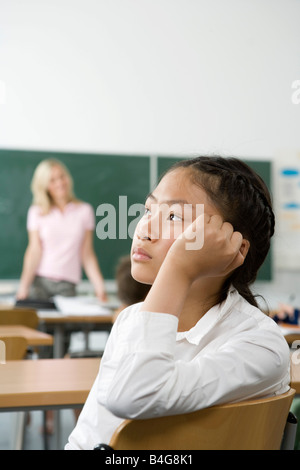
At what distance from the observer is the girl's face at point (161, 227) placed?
3.24ft

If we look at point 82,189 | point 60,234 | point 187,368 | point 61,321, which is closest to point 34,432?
point 61,321

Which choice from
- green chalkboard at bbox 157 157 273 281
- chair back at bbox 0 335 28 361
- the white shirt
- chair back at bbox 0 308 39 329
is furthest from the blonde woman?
the white shirt

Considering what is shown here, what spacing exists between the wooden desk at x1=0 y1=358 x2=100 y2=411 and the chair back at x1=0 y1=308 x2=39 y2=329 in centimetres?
123

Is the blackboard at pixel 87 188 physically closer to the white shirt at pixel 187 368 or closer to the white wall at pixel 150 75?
the white wall at pixel 150 75

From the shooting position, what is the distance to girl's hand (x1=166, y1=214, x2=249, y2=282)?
2.82ft

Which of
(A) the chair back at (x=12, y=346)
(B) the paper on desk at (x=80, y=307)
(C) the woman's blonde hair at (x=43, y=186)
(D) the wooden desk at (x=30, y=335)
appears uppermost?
(C) the woman's blonde hair at (x=43, y=186)

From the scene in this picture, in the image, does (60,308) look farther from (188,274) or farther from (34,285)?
(188,274)

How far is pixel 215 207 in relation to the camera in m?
1.03

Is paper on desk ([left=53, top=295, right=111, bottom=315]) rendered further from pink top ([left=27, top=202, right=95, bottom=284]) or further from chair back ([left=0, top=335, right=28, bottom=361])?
chair back ([left=0, top=335, right=28, bottom=361])

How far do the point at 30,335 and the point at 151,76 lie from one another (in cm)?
373

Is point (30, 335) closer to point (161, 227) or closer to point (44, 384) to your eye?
point (44, 384)

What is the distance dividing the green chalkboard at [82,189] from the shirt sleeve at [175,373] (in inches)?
165

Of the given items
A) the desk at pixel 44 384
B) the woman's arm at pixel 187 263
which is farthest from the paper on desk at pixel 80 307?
the woman's arm at pixel 187 263
